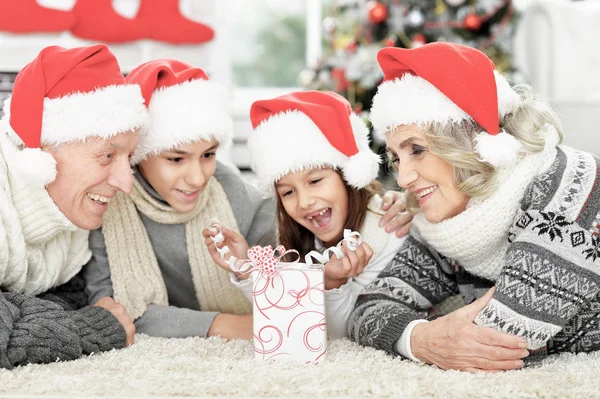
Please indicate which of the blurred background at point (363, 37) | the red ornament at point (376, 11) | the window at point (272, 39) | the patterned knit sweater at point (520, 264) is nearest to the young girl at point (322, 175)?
the patterned knit sweater at point (520, 264)

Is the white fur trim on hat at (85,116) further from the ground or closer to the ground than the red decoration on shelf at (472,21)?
further from the ground

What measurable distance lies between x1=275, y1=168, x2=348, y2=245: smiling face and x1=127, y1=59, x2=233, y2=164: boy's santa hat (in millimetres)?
262

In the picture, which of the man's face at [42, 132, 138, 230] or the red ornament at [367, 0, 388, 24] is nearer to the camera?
the man's face at [42, 132, 138, 230]

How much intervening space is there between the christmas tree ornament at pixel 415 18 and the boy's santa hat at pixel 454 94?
2.57 meters

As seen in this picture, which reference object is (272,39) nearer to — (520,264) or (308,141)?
(308,141)

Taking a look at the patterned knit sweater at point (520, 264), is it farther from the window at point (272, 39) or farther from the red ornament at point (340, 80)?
the window at point (272, 39)

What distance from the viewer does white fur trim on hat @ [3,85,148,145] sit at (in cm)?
163

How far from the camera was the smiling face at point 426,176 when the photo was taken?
1.61m

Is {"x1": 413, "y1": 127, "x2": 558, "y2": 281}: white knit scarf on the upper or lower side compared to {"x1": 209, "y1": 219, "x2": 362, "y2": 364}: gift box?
upper

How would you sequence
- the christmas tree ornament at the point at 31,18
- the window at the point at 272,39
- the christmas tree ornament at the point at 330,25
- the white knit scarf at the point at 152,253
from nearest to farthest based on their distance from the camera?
the white knit scarf at the point at 152,253
the christmas tree ornament at the point at 31,18
the christmas tree ornament at the point at 330,25
the window at the point at 272,39

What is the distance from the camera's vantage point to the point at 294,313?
1.52 metres

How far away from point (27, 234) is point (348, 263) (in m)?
0.80

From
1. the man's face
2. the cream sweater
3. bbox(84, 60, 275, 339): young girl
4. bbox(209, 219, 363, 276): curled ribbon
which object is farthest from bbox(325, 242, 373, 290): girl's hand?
the cream sweater

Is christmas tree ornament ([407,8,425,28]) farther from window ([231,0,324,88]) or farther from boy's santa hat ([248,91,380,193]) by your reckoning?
boy's santa hat ([248,91,380,193])
